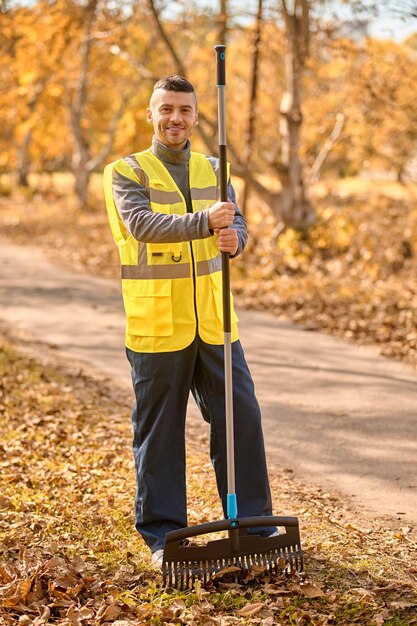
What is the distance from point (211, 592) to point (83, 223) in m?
21.4

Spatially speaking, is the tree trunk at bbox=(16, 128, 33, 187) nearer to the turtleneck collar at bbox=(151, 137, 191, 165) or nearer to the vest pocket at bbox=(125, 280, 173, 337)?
the turtleneck collar at bbox=(151, 137, 191, 165)

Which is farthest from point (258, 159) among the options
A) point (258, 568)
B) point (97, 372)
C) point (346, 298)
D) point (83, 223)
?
point (258, 568)

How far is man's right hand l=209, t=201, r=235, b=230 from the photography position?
4.15 meters

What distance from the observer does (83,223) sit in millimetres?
25109

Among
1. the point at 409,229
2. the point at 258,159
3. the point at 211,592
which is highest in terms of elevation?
the point at 258,159

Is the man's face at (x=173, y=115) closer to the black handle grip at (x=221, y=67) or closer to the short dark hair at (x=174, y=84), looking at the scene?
the short dark hair at (x=174, y=84)

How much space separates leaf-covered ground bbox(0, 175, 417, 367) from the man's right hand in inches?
208

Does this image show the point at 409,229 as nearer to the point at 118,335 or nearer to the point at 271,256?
the point at 271,256

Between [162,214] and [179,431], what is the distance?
1.08 m

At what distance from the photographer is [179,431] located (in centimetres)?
458

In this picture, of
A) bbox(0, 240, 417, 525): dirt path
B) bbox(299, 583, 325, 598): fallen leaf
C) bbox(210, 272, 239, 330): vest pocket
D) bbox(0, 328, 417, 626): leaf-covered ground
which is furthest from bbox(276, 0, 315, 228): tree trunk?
bbox(299, 583, 325, 598): fallen leaf

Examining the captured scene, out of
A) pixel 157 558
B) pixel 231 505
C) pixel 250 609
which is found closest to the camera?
pixel 250 609

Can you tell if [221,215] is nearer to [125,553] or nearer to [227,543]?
[227,543]

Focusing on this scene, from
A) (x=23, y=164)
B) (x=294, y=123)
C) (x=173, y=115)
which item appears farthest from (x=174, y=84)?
(x=23, y=164)
